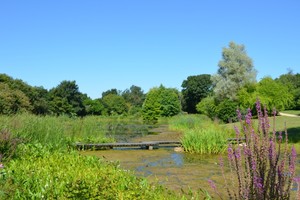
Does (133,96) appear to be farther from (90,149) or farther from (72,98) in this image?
(90,149)

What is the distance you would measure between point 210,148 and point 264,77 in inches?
1085

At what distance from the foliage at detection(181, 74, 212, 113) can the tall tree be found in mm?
30119

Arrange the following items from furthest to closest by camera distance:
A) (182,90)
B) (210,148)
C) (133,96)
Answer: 1. (133,96)
2. (182,90)
3. (210,148)

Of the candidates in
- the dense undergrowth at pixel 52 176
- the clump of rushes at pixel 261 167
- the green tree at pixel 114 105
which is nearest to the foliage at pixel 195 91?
the green tree at pixel 114 105

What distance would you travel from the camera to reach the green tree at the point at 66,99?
59.8 meters

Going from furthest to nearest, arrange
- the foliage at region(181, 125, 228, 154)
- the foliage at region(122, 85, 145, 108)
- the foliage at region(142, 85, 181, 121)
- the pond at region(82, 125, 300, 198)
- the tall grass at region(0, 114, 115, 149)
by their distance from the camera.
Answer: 1. the foliage at region(122, 85, 145, 108)
2. the foliage at region(142, 85, 181, 121)
3. the foliage at region(181, 125, 228, 154)
4. the tall grass at region(0, 114, 115, 149)
5. the pond at region(82, 125, 300, 198)

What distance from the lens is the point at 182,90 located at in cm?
7719

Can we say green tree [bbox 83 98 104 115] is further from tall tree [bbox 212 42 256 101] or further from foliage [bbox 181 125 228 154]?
foliage [bbox 181 125 228 154]

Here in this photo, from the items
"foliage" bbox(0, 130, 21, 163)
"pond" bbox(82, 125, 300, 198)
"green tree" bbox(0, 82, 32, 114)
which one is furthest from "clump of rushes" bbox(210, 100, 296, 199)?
"green tree" bbox(0, 82, 32, 114)

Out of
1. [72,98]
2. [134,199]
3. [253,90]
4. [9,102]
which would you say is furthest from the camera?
[72,98]

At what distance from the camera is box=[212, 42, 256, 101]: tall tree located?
126ft

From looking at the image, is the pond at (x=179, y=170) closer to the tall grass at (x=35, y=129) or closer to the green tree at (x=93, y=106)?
the tall grass at (x=35, y=129)

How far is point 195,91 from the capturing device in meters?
70.9

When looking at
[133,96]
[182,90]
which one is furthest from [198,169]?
[133,96]
